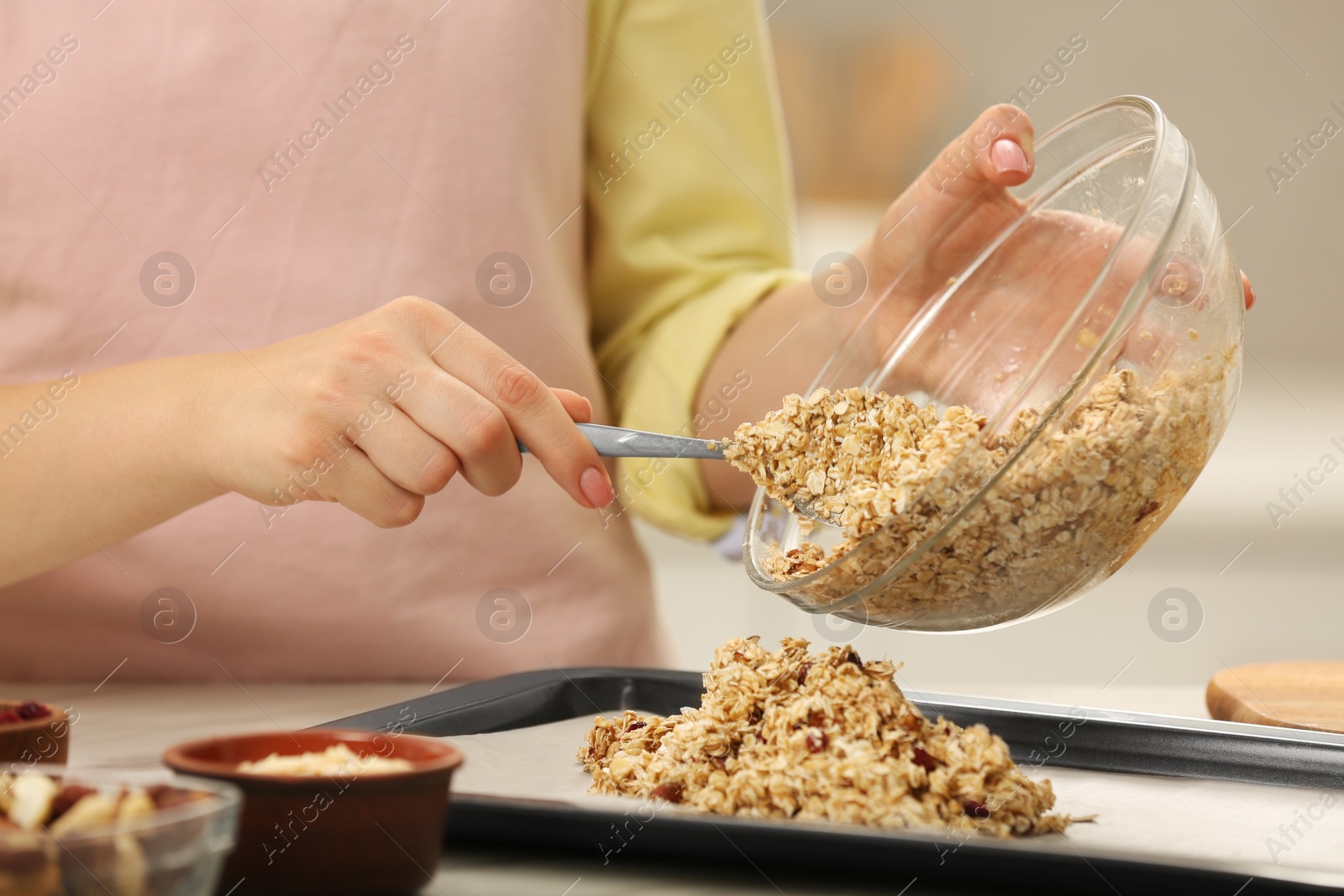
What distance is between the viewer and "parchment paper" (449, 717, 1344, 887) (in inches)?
20.5

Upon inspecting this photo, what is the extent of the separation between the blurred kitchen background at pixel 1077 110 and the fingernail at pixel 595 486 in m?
1.73

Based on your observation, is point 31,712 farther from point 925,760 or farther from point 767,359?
point 767,359

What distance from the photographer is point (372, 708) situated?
2.78 feet

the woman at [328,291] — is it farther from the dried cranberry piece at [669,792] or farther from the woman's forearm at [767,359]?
the dried cranberry piece at [669,792]

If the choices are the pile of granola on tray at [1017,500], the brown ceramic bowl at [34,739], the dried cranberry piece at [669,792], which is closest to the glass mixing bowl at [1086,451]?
the pile of granola on tray at [1017,500]

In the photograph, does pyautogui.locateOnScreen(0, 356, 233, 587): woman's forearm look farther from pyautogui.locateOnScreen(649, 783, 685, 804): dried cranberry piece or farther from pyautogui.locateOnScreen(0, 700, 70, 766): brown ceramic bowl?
pyautogui.locateOnScreen(649, 783, 685, 804): dried cranberry piece

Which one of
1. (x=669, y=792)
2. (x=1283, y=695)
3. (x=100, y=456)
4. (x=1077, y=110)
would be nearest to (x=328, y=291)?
(x=100, y=456)

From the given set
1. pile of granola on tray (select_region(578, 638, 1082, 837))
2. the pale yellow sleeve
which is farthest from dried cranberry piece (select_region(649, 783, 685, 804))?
the pale yellow sleeve

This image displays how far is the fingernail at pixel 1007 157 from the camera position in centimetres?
76

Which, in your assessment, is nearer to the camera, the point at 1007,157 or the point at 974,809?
the point at 974,809

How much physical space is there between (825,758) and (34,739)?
34 centimetres

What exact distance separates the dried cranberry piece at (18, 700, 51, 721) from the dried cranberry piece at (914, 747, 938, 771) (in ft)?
1.27

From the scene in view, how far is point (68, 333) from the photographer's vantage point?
96 cm

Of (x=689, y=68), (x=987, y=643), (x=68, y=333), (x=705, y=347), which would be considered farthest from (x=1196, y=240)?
(x=987, y=643)
